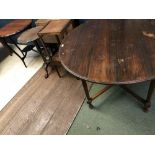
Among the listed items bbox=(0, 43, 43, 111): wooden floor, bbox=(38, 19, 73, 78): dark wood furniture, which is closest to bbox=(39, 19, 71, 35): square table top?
bbox=(38, 19, 73, 78): dark wood furniture

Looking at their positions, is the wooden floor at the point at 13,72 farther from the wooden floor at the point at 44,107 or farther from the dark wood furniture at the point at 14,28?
the dark wood furniture at the point at 14,28

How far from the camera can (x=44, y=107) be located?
2.00 metres

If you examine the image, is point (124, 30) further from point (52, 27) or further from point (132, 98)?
point (52, 27)

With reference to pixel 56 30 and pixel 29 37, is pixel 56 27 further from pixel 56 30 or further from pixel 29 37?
pixel 29 37

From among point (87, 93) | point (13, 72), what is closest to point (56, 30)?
point (87, 93)

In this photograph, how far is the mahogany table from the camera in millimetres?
1093

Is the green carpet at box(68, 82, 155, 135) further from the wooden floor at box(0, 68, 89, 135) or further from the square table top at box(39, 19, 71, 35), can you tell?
the square table top at box(39, 19, 71, 35)

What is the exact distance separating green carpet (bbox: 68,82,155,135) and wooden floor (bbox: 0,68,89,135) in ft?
0.47

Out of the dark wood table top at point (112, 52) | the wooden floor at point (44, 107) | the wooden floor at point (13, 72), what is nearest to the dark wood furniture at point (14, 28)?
the wooden floor at point (13, 72)

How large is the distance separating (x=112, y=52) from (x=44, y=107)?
3.81ft

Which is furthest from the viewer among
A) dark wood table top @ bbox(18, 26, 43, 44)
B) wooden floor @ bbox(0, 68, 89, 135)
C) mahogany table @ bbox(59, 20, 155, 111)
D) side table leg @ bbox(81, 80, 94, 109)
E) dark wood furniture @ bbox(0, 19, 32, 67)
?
dark wood furniture @ bbox(0, 19, 32, 67)

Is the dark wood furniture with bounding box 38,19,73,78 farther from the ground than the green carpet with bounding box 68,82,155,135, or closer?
farther from the ground

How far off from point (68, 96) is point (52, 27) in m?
0.91

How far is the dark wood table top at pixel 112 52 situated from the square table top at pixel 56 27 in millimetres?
282
